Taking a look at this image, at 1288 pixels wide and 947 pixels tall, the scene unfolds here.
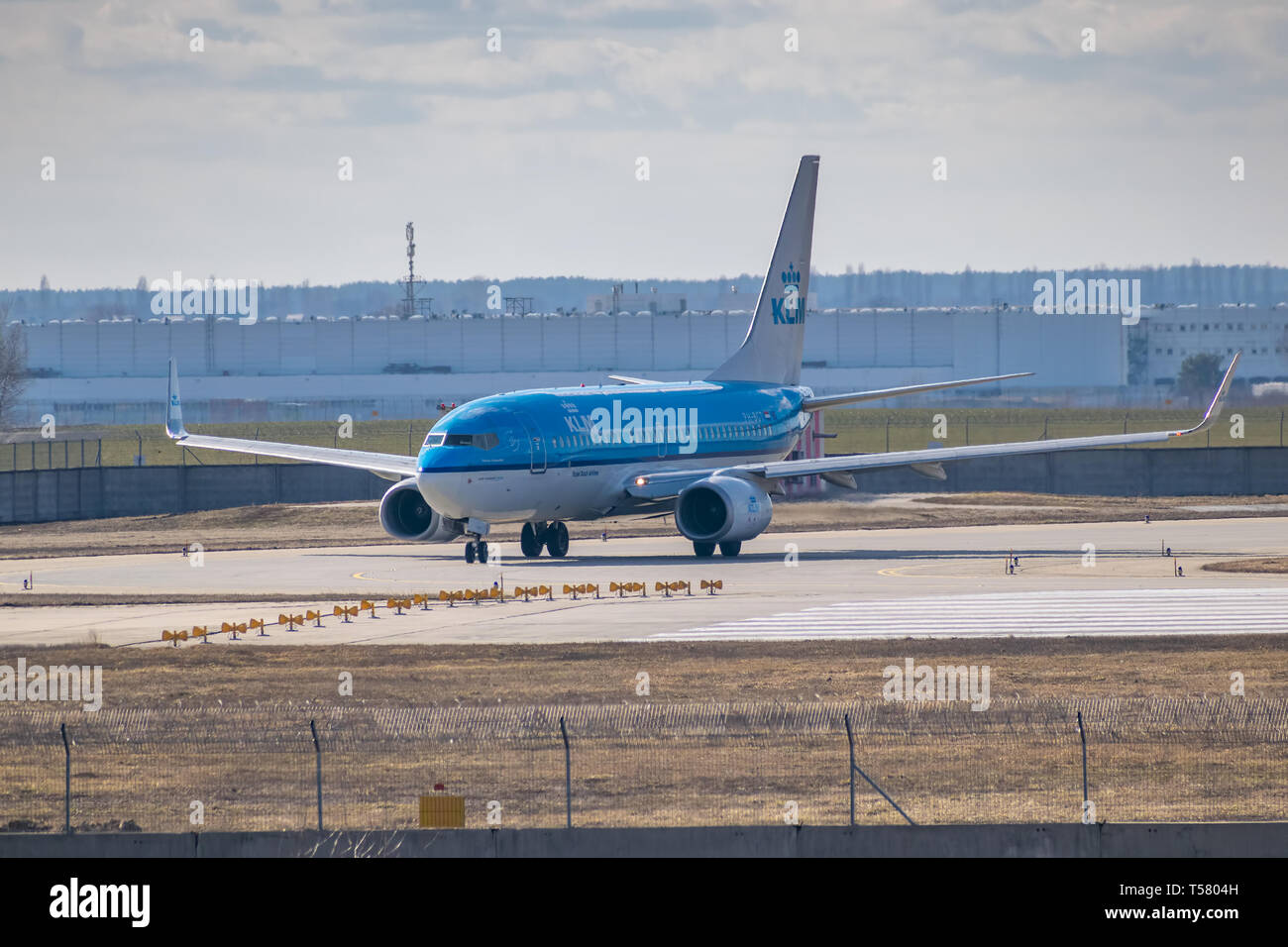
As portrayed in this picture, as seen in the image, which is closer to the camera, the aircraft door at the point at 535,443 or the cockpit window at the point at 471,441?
the cockpit window at the point at 471,441

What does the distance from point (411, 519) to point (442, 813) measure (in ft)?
119

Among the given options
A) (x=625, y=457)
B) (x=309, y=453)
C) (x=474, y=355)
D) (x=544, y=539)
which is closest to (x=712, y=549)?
(x=625, y=457)


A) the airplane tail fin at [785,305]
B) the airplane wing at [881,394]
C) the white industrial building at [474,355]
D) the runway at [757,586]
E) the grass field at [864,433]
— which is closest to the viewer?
the runway at [757,586]

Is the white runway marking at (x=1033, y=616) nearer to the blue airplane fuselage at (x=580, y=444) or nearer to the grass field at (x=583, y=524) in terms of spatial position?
the blue airplane fuselage at (x=580, y=444)

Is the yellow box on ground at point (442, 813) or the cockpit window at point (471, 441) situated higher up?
the cockpit window at point (471, 441)

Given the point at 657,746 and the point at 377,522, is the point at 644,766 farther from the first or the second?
the point at 377,522

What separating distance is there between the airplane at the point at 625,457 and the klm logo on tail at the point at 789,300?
7.7 inches

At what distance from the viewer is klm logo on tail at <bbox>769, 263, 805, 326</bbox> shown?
63.8 meters

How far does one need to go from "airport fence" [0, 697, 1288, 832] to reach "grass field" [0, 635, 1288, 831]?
0.05 meters

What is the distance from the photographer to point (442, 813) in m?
19.5

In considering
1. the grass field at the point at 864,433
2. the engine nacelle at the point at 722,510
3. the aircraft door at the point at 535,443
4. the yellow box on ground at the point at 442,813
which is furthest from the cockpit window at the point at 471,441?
the grass field at the point at 864,433

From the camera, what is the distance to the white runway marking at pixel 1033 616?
35.9 metres

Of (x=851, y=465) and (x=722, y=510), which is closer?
(x=722, y=510)
